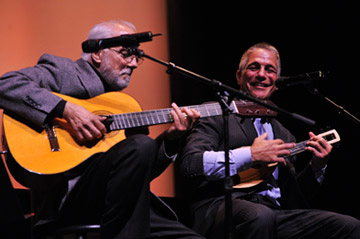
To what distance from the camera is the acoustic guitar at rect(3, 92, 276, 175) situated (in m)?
2.12

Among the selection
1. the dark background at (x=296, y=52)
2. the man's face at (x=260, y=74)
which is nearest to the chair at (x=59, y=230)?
the man's face at (x=260, y=74)

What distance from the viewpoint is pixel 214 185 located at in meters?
2.74

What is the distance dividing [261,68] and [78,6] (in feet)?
5.65

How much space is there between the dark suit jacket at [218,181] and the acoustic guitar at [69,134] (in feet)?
0.62

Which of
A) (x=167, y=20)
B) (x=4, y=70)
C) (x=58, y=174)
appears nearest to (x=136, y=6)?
(x=167, y=20)

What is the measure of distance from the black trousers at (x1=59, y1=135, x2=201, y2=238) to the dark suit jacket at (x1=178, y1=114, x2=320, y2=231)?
2.41 feet

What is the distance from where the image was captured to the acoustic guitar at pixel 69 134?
6.95 ft

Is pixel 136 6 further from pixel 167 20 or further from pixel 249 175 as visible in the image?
pixel 249 175

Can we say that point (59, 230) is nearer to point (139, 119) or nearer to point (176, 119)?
point (139, 119)

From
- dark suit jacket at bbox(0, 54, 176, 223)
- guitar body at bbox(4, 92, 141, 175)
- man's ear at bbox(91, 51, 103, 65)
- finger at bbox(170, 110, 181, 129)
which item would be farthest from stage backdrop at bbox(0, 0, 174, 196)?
finger at bbox(170, 110, 181, 129)

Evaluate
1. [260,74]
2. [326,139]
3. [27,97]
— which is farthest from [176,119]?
[326,139]

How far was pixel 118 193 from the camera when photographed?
1907 mm

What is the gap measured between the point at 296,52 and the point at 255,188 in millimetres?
1614

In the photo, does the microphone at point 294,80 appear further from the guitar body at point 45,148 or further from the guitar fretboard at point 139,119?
the guitar body at point 45,148
